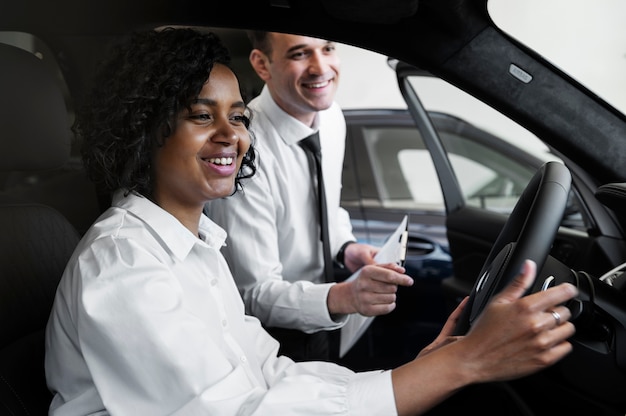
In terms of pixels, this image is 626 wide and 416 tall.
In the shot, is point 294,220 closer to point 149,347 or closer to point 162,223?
point 162,223

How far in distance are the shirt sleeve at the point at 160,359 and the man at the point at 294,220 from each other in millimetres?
567

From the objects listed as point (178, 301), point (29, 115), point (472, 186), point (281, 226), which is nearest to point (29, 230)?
point (29, 115)

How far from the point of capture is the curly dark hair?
1538mm

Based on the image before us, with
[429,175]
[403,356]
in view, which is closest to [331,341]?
[403,356]

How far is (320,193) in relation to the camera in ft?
7.68

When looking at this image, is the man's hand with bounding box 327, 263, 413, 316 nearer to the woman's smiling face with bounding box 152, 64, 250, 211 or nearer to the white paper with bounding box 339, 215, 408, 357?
the white paper with bounding box 339, 215, 408, 357

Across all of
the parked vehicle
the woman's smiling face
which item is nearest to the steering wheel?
the parked vehicle

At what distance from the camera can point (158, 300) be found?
128cm

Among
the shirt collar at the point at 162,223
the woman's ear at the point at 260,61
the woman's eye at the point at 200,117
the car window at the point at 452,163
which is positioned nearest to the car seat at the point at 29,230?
the shirt collar at the point at 162,223

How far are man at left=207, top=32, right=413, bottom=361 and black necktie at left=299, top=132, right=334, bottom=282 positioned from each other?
0.06 feet

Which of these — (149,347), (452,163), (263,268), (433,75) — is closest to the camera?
(149,347)

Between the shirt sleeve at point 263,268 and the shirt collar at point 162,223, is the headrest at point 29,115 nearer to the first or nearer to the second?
the shirt collar at point 162,223

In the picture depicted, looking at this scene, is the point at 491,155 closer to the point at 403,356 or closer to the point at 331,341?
the point at 403,356

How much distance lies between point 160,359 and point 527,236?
64 cm
